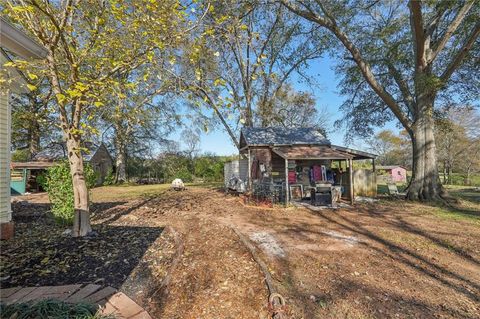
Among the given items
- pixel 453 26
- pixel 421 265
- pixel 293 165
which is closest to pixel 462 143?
pixel 453 26

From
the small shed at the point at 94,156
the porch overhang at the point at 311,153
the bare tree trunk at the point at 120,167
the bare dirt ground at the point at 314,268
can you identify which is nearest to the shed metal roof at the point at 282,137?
the porch overhang at the point at 311,153

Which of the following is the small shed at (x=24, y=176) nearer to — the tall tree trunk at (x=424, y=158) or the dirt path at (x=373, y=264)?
the dirt path at (x=373, y=264)

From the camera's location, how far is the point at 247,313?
9.60 feet

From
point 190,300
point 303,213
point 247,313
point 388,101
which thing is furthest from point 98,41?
point 388,101

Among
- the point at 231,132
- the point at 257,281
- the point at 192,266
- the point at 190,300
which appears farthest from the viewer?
the point at 231,132

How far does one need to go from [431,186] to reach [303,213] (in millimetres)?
6810

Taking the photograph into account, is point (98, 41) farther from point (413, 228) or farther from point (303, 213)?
point (413, 228)

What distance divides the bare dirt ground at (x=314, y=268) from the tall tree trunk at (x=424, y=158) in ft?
14.0

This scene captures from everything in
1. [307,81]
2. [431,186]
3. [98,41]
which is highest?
[307,81]

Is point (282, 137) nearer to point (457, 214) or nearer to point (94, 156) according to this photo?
point (457, 214)

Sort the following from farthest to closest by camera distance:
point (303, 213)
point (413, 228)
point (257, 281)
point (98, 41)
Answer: point (303, 213), point (413, 228), point (98, 41), point (257, 281)

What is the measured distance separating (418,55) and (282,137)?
7.18 metres

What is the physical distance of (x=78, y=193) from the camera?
5.50m

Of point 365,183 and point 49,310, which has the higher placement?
point 365,183
